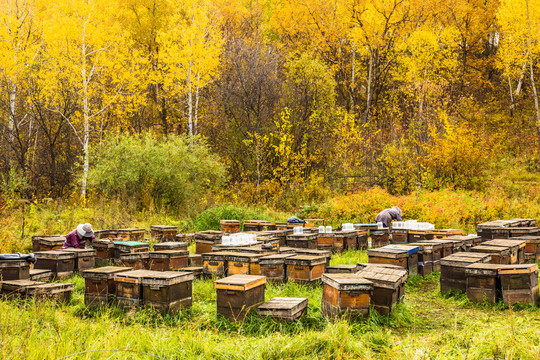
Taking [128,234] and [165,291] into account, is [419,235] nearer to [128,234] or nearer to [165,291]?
[165,291]

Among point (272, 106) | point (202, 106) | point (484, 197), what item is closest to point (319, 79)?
point (272, 106)

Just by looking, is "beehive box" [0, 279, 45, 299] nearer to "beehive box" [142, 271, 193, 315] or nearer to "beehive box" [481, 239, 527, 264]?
"beehive box" [142, 271, 193, 315]

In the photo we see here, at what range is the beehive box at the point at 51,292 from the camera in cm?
684

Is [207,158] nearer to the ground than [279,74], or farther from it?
nearer to the ground

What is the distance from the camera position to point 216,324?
6.11 metres

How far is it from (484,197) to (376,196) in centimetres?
450

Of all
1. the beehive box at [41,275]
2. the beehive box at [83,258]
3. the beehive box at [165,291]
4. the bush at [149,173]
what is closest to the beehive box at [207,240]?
the beehive box at [83,258]

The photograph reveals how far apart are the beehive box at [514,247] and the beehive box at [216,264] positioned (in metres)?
5.33

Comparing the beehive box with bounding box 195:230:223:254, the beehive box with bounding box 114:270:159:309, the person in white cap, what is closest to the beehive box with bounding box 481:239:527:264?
the beehive box with bounding box 195:230:223:254

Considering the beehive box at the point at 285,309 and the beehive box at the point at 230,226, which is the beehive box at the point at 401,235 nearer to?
the beehive box at the point at 230,226

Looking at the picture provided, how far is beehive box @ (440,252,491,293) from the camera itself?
24.8ft

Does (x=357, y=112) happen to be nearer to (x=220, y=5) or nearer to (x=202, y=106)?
(x=202, y=106)

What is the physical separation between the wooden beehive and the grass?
164 centimetres

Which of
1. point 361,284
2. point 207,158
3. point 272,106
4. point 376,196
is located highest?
point 272,106
